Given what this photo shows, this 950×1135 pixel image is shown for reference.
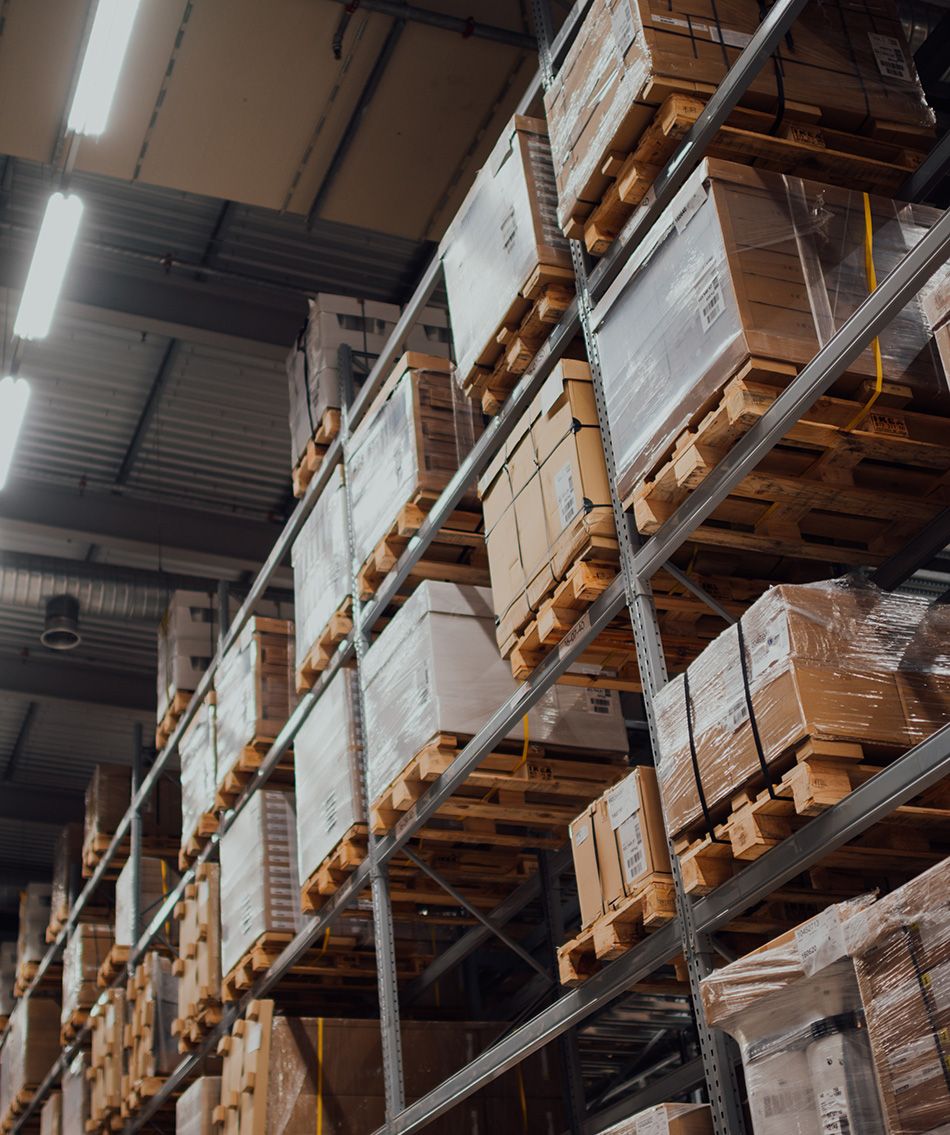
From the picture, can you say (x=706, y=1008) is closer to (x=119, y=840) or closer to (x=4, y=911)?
(x=119, y=840)

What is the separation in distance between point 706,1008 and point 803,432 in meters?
2.04

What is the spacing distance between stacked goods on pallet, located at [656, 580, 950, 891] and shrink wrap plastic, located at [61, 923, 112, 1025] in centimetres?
1022

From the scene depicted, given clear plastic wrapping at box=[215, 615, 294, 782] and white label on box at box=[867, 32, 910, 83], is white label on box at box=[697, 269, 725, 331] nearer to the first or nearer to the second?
white label on box at box=[867, 32, 910, 83]

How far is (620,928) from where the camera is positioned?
548 centimetres

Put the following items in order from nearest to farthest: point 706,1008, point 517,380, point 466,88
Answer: point 706,1008 < point 517,380 < point 466,88

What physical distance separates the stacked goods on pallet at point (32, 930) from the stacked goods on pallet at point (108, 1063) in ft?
13.1

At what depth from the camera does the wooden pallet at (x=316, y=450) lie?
9.42 meters

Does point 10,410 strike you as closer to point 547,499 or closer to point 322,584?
point 322,584

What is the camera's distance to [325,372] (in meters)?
9.62

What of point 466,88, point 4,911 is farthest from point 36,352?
point 4,911

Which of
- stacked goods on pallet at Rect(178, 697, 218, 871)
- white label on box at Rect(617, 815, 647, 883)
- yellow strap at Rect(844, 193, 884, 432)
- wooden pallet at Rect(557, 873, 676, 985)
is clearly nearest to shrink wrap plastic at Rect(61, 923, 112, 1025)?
stacked goods on pallet at Rect(178, 697, 218, 871)

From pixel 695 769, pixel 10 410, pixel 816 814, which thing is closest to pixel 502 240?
pixel 695 769

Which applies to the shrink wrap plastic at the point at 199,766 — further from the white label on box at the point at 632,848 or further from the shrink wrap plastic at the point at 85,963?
the white label on box at the point at 632,848

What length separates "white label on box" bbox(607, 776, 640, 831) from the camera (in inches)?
217
